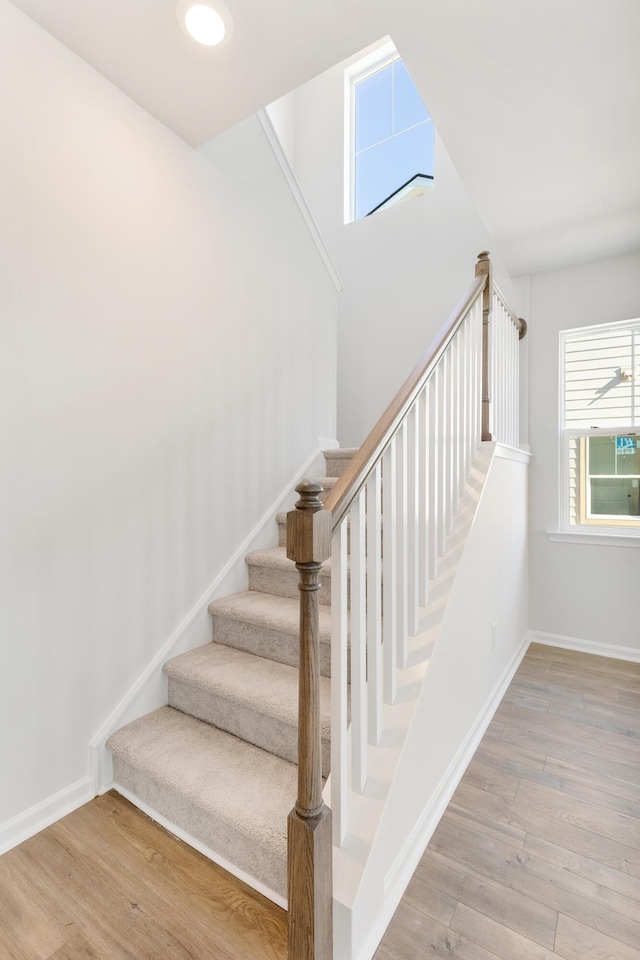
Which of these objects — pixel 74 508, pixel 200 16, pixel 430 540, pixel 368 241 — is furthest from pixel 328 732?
pixel 368 241

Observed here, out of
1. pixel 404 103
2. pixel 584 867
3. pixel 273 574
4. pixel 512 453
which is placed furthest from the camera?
pixel 404 103

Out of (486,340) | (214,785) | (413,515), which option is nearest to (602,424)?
(486,340)

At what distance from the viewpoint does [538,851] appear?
150cm

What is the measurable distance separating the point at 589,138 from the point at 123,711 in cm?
300

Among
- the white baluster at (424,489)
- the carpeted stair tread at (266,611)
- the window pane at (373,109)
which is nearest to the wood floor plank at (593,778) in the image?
the white baluster at (424,489)

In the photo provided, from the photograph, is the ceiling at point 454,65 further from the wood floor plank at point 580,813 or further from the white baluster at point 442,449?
the wood floor plank at point 580,813

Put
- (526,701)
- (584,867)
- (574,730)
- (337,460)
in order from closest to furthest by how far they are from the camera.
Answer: (584,867), (574,730), (526,701), (337,460)

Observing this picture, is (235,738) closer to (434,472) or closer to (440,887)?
(440,887)

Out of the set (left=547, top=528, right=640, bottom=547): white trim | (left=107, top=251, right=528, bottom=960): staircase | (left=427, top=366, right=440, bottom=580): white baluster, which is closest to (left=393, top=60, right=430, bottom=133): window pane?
(left=107, top=251, right=528, bottom=960): staircase

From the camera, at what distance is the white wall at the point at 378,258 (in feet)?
11.6

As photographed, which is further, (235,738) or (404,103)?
(404,103)

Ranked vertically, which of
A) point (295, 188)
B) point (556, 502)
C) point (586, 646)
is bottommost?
point (586, 646)

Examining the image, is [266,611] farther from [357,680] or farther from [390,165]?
[390,165]

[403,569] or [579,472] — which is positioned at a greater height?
[579,472]
